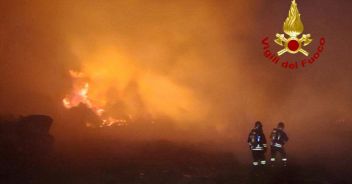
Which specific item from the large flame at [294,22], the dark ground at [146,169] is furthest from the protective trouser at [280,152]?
the large flame at [294,22]

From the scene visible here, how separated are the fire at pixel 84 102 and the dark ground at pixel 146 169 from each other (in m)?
5.73

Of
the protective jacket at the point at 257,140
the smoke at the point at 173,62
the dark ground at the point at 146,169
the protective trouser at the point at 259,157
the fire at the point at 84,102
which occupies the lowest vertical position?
the dark ground at the point at 146,169

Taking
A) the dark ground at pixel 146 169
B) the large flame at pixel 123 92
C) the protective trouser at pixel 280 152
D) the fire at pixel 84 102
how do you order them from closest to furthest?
the dark ground at pixel 146 169, the protective trouser at pixel 280 152, the fire at pixel 84 102, the large flame at pixel 123 92

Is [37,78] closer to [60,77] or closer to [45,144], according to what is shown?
[60,77]

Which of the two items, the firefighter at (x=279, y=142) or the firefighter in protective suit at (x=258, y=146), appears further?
the firefighter at (x=279, y=142)

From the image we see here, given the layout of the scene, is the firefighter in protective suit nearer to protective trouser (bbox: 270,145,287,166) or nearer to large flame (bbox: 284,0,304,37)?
protective trouser (bbox: 270,145,287,166)

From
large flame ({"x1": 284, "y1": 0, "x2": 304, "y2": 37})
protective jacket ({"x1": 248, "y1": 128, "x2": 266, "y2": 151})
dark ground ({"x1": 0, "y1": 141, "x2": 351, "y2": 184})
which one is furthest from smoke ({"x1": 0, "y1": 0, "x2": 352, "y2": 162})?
protective jacket ({"x1": 248, "y1": 128, "x2": 266, "y2": 151})

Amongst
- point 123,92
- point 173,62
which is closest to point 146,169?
point 123,92

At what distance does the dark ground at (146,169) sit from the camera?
41.8ft

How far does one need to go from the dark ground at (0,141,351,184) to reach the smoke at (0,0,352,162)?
837cm

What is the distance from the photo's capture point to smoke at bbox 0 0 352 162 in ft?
83.9

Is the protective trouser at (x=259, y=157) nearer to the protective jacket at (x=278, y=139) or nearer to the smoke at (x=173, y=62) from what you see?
the protective jacket at (x=278, y=139)

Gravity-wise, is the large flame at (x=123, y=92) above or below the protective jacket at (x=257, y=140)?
above

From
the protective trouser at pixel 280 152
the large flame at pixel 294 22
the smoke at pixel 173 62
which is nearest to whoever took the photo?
the protective trouser at pixel 280 152
